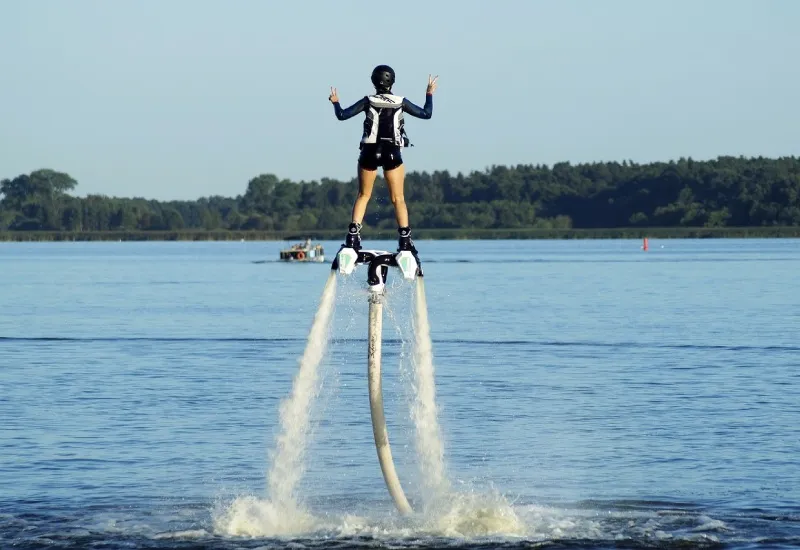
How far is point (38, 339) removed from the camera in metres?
73.4

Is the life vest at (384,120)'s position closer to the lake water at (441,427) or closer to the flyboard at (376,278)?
the flyboard at (376,278)

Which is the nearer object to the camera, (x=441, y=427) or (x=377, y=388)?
(x=377, y=388)

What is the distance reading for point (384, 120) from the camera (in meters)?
22.2

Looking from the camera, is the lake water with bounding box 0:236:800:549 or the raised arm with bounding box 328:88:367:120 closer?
the raised arm with bounding box 328:88:367:120

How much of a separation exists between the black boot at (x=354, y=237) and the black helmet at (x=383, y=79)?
2.10m

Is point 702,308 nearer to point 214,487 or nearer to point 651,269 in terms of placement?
point 214,487

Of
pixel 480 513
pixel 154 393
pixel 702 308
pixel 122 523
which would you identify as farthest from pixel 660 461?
pixel 702 308

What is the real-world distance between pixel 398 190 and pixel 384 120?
3.53 ft

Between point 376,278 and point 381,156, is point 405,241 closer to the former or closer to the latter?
point 376,278

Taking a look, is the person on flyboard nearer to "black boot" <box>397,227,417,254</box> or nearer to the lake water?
"black boot" <box>397,227,417,254</box>

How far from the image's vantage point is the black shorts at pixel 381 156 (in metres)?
22.2

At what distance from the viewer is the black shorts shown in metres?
22.2

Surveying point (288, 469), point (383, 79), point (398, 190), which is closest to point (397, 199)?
Result: point (398, 190)

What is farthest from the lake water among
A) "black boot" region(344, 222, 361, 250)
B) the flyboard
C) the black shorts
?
the black shorts
